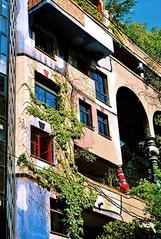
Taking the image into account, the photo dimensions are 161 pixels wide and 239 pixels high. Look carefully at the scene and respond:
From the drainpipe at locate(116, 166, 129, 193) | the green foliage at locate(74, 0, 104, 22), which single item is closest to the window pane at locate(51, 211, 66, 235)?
the drainpipe at locate(116, 166, 129, 193)

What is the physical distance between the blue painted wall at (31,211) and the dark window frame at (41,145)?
136 centimetres

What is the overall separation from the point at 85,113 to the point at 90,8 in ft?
16.9

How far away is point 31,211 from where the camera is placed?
1513 centimetres

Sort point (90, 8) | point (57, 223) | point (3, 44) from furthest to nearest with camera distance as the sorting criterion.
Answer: point (90, 8), point (3, 44), point (57, 223)

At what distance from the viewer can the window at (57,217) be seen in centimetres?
1602

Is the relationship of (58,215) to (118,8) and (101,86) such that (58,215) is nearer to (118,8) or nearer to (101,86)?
(101,86)

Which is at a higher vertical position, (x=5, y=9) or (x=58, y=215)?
(x=5, y=9)

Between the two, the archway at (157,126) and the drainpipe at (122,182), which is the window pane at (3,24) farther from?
the archway at (157,126)

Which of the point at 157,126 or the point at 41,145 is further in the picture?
the point at 157,126

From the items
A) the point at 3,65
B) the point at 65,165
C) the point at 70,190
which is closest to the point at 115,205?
the point at 70,190

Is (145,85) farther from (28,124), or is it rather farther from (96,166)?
(28,124)

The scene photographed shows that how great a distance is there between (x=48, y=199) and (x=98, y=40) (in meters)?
7.85

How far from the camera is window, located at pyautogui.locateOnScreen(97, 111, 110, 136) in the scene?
20625 mm

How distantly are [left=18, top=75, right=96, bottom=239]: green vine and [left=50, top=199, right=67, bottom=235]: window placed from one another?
187mm
